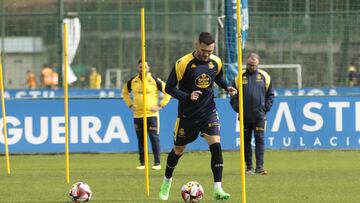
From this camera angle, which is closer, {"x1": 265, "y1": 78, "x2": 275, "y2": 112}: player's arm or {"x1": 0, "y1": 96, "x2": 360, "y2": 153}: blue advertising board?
{"x1": 265, "y1": 78, "x2": 275, "y2": 112}: player's arm

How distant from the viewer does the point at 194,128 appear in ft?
→ 50.7

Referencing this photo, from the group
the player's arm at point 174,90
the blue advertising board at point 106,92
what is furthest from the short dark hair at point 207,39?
the blue advertising board at point 106,92

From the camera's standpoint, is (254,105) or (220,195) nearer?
(220,195)

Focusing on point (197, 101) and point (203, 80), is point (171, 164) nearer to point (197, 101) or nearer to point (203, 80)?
point (197, 101)

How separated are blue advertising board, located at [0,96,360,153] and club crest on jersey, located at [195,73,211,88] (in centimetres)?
1054

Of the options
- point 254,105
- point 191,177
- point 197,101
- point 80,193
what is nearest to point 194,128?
point 197,101

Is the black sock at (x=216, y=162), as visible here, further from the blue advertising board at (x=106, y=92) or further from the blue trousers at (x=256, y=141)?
the blue advertising board at (x=106, y=92)

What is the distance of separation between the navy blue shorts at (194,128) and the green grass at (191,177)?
848 mm

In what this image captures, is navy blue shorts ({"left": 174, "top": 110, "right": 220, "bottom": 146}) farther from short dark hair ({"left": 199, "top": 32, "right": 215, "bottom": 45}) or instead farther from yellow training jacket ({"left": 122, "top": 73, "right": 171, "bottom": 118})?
yellow training jacket ({"left": 122, "top": 73, "right": 171, "bottom": 118})

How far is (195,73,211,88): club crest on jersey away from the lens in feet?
50.4

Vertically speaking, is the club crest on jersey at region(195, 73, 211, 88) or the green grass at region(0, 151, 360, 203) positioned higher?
the club crest on jersey at region(195, 73, 211, 88)

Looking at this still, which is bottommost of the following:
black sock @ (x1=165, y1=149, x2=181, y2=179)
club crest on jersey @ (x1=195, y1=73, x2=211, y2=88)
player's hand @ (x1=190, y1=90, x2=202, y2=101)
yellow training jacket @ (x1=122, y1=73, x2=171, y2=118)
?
black sock @ (x1=165, y1=149, x2=181, y2=179)

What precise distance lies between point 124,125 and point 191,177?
6.55 m

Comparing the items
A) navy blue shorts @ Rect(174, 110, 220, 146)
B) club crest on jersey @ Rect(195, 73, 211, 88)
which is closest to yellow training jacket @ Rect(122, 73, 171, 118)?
navy blue shorts @ Rect(174, 110, 220, 146)
